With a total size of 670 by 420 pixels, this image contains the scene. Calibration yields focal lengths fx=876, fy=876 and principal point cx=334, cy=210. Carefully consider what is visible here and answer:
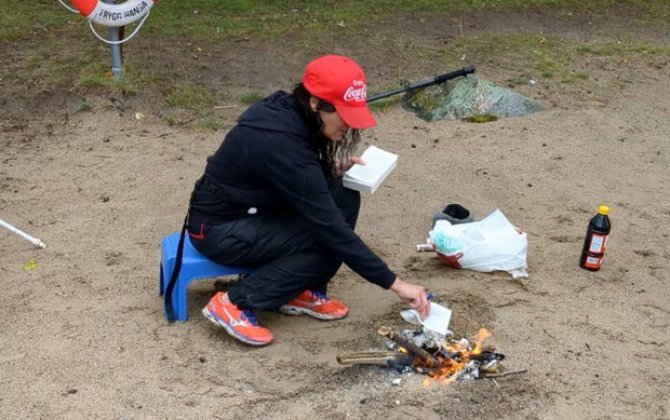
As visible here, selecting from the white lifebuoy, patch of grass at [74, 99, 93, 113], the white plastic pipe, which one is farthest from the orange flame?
the white lifebuoy

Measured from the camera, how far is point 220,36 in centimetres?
855

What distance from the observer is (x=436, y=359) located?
3.62m

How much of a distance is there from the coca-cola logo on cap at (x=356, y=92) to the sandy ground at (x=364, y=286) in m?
1.11

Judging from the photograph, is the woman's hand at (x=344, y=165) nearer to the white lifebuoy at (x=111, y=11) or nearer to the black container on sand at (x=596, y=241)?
the black container on sand at (x=596, y=241)

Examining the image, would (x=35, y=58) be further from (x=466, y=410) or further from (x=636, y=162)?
(x=466, y=410)

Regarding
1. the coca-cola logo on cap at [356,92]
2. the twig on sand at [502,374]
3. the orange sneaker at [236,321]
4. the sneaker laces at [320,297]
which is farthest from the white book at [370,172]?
the twig on sand at [502,374]

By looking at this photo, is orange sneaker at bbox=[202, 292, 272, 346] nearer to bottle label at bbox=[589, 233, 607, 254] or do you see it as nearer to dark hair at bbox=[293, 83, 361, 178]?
dark hair at bbox=[293, 83, 361, 178]

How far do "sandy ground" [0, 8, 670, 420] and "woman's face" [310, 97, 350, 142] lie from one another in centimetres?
95

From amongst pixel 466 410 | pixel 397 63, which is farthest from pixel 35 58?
pixel 466 410

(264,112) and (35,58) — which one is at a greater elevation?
(264,112)

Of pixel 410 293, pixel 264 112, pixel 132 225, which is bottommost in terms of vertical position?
pixel 132 225

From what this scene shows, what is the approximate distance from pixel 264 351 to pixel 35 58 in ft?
15.8

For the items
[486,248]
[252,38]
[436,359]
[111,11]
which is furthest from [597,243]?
[252,38]

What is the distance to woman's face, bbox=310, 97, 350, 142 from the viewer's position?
11.4 feet
